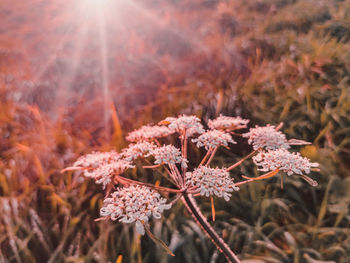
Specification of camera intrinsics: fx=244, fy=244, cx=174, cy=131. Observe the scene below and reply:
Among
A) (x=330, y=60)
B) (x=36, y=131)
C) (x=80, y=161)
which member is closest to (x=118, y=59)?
(x=36, y=131)

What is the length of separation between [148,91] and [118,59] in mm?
1519

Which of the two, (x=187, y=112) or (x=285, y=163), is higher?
(x=285, y=163)

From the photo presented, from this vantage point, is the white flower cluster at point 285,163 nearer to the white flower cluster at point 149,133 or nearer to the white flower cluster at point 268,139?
the white flower cluster at point 268,139

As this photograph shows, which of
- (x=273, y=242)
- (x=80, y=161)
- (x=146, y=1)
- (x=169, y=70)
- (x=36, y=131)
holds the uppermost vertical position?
(x=146, y=1)

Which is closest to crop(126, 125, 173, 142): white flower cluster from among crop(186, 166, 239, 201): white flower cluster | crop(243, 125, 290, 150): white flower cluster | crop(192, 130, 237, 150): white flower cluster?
crop(192, 130, 237, 150): white flower cluster

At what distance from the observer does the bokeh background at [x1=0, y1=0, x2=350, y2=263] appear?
69.1 inches

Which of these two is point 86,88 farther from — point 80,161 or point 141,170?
point 80,161

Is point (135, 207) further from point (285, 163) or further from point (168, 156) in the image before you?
point (285, 163)

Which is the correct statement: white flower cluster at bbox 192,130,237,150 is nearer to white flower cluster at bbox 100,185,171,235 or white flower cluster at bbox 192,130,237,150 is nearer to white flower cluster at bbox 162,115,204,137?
white flower cluster at bbox 162,115,204,137

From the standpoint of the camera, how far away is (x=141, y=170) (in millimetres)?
2193

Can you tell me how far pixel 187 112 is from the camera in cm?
244

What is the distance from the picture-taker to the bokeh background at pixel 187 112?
175 centimetres

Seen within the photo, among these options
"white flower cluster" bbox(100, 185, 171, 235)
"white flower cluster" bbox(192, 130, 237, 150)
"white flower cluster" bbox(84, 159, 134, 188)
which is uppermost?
"white flower cluster" bbox(192, 130, 237, 150)

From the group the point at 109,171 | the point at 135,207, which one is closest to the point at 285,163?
the point at 135,207
